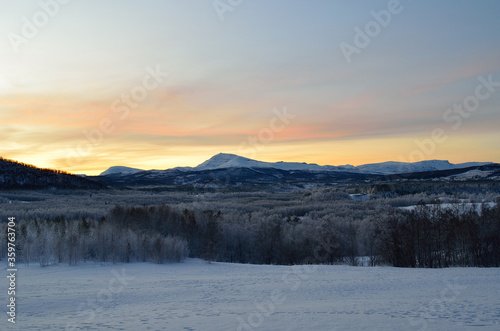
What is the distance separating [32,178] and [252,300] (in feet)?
245

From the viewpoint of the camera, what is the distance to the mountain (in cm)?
6775

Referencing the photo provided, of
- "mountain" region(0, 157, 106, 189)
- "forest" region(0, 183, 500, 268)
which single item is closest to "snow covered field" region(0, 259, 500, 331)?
"forest" region(0, 183, 500, 268)

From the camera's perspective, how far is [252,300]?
36.1ft

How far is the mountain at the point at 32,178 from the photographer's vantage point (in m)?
67.8

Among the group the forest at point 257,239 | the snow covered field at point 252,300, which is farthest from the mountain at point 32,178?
the snow covered field at point 252,300

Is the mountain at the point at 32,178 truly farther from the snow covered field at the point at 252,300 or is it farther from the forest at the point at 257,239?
the snow covered field at the point at 252,300

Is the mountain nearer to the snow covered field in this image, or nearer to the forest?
the forest

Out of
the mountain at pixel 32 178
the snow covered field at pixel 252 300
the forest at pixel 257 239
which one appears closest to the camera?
the snow covered field at pixel 252 300

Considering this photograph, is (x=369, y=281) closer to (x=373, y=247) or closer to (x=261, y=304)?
(x=261, y=304)

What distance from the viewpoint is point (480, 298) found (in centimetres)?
1104

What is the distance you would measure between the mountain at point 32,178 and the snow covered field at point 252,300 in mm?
61198

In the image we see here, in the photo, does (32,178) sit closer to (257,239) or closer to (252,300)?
(257,239)

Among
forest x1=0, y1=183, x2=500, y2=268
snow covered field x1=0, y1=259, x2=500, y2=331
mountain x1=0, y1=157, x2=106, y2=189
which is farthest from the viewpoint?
mountain x1=0, y1=157, x2=106, y2=189

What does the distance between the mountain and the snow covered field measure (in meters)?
61.2
